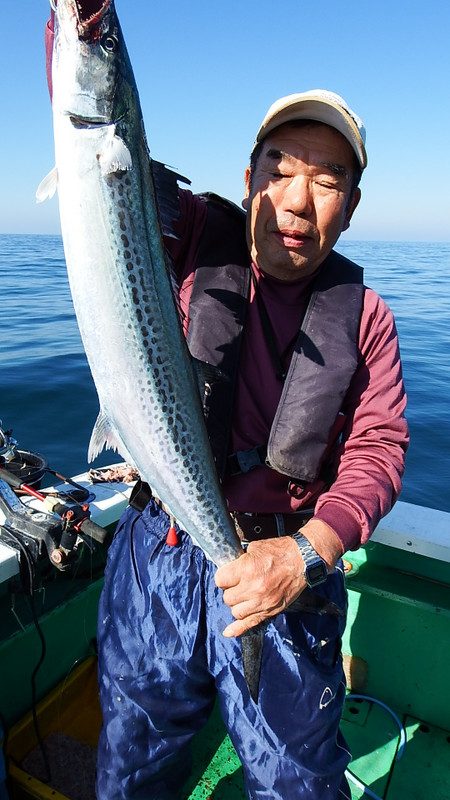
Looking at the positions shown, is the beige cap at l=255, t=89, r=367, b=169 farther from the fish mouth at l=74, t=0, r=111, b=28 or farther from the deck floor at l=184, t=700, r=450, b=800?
the deck floor at l=184, t=700, r=450, b=800

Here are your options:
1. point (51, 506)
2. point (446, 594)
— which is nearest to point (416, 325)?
point (446, 594)

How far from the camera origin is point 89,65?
2049mm

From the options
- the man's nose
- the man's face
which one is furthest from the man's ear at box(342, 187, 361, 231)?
the man's nose

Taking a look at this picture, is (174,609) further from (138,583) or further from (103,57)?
(103,57)

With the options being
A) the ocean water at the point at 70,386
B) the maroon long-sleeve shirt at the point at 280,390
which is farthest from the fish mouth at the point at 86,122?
the ocean water at the point at 70,386

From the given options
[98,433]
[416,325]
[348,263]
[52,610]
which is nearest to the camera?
[98,433]

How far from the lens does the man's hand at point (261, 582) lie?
2.43 m

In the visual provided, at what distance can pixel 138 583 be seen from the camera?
10.1 ft

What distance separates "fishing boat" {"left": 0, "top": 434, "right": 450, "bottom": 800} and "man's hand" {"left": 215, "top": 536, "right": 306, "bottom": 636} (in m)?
1.15

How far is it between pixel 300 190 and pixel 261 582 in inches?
68.6

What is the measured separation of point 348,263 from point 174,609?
6.76 ft

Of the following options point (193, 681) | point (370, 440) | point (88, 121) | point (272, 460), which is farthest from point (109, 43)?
point (193, 681)

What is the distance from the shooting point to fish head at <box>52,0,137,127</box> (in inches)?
79.0

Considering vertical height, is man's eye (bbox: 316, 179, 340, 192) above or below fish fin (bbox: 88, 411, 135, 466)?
above
